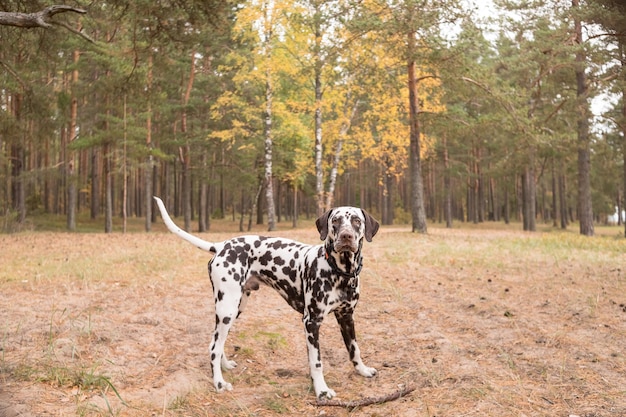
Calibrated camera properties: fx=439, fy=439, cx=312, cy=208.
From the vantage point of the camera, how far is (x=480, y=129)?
1933cm

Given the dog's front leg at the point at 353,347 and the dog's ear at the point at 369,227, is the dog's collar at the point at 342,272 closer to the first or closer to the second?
the dog's ear at the point at 369,227

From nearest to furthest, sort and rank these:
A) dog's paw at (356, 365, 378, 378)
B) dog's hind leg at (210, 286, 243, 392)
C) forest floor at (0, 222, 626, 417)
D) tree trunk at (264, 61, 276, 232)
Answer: forest floor at (0, 222, 626, 417)
dog's hind leg at (210, 286, 243, 392)
dog's paw at (356, 365, 378, 378)
tree trunk at (264, 61, 276, 232)

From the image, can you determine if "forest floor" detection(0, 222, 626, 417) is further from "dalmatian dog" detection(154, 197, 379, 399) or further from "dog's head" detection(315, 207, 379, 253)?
"dog's head" detection(315, 207, 379, 253)

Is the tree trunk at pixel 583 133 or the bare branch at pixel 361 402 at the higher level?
A: the tree trunk at pixel 583 133

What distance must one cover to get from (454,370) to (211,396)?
2.44 m

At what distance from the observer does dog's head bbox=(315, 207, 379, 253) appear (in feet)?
12.5

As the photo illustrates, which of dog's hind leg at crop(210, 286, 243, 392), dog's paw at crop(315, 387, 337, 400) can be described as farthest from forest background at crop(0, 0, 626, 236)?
dog's paw at crop(315, 387, 337, 400)

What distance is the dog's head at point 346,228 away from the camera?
3824 mm

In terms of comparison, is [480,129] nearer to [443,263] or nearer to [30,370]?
[443,263]

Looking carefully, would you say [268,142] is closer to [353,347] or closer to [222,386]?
[353,347]

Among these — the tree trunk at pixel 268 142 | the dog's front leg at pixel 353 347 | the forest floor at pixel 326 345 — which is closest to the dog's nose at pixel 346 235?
the dog's front leg at pixel 353 347

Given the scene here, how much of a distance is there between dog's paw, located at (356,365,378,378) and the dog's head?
4.52ft

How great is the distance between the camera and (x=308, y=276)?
4.29 meters

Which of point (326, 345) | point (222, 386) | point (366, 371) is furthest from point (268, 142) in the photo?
point (222, 386)
